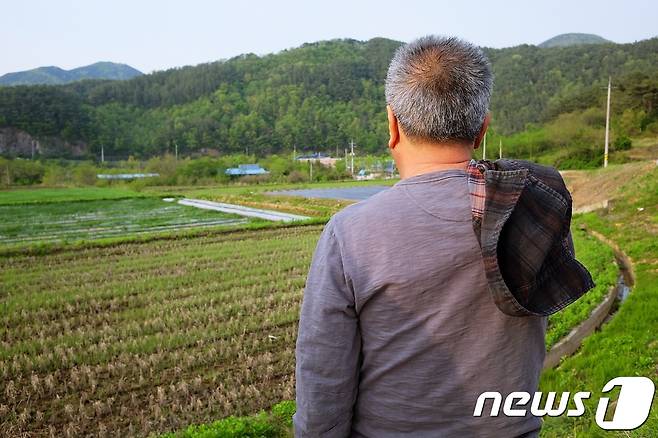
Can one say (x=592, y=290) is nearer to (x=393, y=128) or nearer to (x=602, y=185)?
(x=393, y=128)

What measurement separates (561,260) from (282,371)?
16.0 ft

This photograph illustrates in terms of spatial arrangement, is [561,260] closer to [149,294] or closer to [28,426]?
[28,426]

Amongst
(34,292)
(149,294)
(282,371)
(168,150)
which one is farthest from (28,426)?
(168,150)

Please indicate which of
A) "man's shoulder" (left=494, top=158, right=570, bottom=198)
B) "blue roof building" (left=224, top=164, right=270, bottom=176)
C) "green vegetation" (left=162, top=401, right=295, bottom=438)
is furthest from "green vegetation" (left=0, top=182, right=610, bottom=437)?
"blue roof building" (left=224, top=164, right=270, bottom=176)

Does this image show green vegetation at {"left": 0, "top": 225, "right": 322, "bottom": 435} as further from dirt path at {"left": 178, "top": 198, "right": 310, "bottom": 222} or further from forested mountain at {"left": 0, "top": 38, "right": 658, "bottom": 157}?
forested mountain at {"left": 0, "top": 38, "right": 658, "bottom": 157}

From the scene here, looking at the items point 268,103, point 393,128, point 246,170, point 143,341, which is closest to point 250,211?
point 143,341

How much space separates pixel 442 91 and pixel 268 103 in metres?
85.9

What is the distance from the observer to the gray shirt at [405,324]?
1041mm

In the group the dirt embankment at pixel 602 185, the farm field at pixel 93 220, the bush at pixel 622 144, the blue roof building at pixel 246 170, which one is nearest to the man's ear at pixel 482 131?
the farm field at pixel 93 220

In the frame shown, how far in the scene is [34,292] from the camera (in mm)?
9078

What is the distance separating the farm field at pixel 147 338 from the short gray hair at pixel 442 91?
409 cm

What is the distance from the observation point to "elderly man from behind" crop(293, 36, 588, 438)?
1042 millimetres

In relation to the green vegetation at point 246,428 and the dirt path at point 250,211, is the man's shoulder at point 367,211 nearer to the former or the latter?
the green vegetation at point 246,428

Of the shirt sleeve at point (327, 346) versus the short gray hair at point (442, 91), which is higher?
the short gray hair at point (442, 91)
